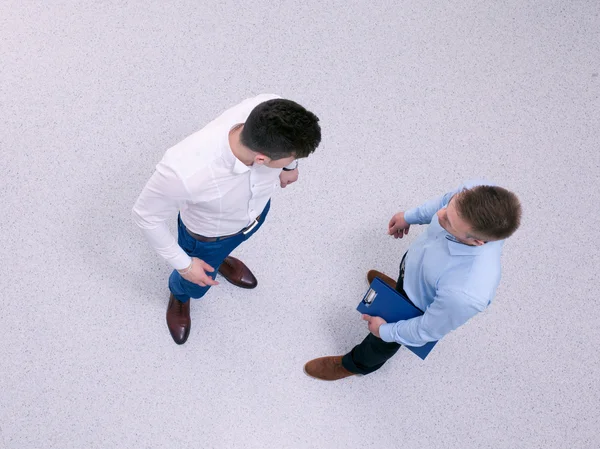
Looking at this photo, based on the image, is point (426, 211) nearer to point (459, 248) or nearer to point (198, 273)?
point (459, 248)

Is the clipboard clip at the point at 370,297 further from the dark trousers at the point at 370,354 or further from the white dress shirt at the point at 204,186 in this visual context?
the white dress shirt at the point at 204,186

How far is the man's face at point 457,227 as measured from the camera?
139 cm

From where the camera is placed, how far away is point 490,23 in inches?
115

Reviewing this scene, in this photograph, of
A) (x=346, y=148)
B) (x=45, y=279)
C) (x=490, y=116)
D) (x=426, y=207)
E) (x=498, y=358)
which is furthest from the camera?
(x=490, y=116)

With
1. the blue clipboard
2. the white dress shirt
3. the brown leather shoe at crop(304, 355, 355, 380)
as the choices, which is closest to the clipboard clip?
the blue clipboard

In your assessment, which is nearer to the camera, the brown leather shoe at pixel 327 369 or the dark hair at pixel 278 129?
the dark hair at pixel 278 129

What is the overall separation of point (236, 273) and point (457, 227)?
113 cm

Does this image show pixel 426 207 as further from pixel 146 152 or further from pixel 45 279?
pixel 45 279

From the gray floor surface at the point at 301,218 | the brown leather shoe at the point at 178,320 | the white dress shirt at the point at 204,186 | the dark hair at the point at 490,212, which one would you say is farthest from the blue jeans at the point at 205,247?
the dark hair at the point at 490,212

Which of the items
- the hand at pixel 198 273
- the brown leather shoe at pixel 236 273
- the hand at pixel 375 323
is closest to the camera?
the hand at pixel 198 273

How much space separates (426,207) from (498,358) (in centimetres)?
97

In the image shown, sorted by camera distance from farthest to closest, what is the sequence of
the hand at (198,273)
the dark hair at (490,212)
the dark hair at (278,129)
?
the hand at (198,273) < the dark hair at (490,212) < the dark hair at (278,129)

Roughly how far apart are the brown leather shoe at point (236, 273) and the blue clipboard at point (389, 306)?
616 millimetres

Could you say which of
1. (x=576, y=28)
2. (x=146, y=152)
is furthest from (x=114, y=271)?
(x=576, y=28)
